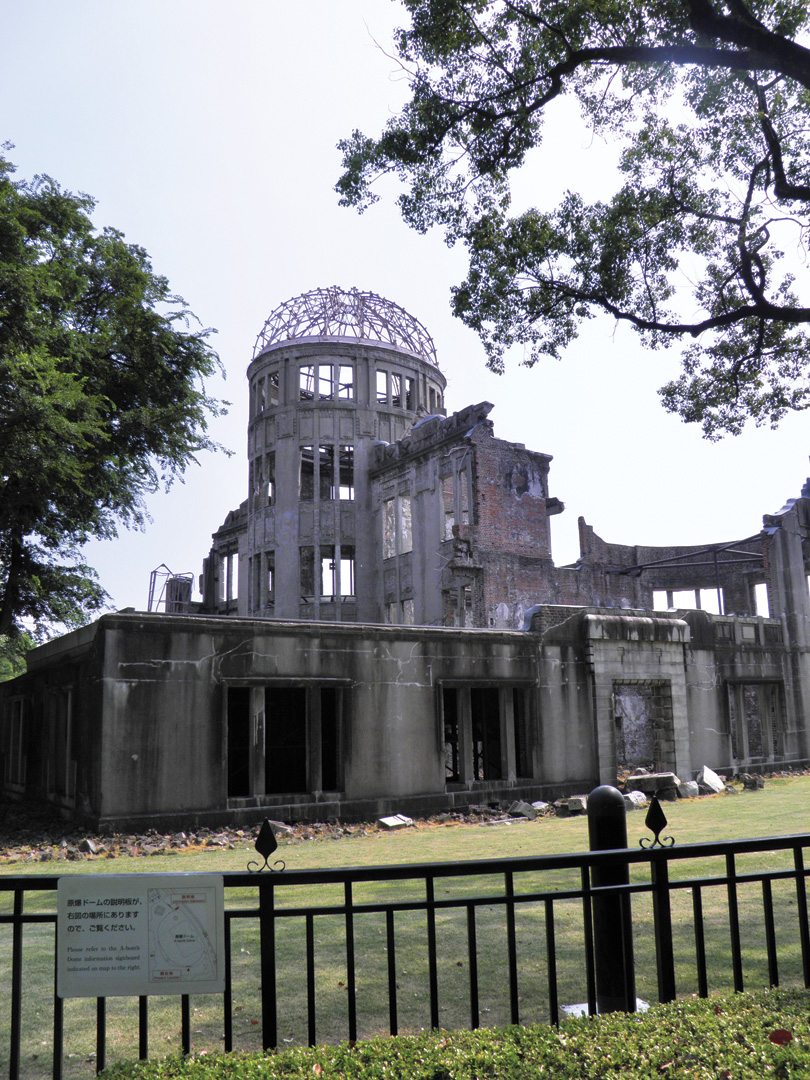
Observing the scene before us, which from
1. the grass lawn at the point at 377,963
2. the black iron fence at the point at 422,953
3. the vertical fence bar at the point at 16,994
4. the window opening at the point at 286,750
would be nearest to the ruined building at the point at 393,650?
the window opening at the point at 286,750

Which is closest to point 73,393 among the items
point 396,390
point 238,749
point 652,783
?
point 238,749

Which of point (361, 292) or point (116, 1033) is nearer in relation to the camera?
point (116, 1033)

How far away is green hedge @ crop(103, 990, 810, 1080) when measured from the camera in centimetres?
320

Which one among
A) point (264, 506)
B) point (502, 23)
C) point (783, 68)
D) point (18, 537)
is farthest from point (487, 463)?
point (783, 68)

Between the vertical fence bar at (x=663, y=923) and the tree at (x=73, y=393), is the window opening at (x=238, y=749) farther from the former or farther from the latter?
the vertical fence bar at (x=663, y=923)

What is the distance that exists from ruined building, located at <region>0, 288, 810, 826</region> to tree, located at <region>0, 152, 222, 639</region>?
4.39m

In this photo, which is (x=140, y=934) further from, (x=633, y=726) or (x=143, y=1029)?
(x=633, y=726)

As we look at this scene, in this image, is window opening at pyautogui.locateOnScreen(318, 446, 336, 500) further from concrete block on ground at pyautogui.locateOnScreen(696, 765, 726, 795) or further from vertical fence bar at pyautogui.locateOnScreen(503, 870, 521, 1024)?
vertical fence bar at pyautogui.locateOnScreen(503, 870, 521, 1024)

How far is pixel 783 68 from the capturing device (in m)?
9.27

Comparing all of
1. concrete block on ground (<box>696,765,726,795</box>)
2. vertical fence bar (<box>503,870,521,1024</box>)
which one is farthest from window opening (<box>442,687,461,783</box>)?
vertical fence bar (<box>503,870,521,1024</box>)

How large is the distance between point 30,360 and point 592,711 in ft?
42.6

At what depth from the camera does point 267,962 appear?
12.3 feet

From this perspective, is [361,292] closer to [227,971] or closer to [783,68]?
[783,68]

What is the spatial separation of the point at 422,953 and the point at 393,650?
353 inches
